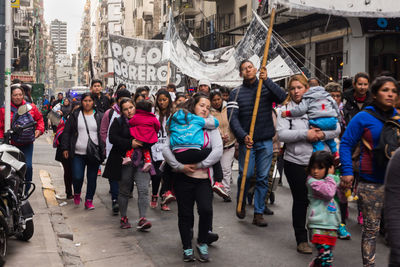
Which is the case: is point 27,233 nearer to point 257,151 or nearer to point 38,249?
point 38,249

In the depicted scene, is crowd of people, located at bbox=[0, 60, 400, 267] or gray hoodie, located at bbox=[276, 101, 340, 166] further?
gray hoodie, located at bbox=[276, 101, 340, 166]

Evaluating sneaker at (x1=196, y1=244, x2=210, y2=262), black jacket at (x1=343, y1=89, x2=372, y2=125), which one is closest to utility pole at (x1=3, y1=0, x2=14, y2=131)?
sneaker at (x1=196, y1=244, x2=210, y2=262)

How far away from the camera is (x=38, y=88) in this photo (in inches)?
1570

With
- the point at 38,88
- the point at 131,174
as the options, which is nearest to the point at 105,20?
the point at 38,88

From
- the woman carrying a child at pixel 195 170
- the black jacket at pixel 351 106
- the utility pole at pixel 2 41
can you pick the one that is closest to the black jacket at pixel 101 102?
the utility pole at pixel 2 41

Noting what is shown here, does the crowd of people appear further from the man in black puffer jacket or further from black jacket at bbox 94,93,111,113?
black jacket at bbox 94,93,111,113

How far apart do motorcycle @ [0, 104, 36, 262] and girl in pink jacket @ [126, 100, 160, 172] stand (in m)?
1.42

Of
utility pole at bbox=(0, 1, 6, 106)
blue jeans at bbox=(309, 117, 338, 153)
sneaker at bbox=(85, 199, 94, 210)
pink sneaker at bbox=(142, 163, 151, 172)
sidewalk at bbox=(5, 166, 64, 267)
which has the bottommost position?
sneaker at bbox=(85, 199, 94, 210)

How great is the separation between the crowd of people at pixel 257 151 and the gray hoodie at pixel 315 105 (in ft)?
0.04

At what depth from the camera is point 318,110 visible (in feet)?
19.8

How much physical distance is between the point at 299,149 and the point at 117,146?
8.12 feet

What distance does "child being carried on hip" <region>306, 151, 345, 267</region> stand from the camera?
4.95 metres

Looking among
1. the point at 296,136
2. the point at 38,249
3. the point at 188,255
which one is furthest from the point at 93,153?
the point at 296,136

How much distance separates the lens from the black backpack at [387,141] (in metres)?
4.52
